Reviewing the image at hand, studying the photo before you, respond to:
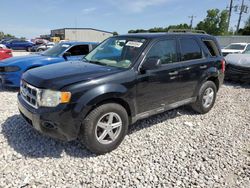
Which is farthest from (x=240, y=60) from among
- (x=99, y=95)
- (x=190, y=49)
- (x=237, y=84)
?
(x=99, y=95)

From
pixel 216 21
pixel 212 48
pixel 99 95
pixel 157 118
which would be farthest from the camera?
pixel 216 21

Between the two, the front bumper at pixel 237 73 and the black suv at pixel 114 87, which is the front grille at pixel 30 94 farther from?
the front bumper at pixel 237 73

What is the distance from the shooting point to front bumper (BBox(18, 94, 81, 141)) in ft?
9.21

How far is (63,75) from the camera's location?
311cm

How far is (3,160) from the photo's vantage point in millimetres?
3018

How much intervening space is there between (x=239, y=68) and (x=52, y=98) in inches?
283

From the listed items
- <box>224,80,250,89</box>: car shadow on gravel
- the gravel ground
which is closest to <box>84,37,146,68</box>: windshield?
the gravel ground

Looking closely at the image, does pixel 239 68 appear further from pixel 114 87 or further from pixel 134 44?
pixel 114 87

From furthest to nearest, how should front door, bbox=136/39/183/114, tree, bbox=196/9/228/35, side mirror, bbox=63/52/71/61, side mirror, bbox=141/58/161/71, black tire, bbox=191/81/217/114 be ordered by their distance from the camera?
tree, bbox=196/9/228/35, side mirror, bbox=63/52/71/61, black tire, bbox=191/81/217/114, front door, bbox=136/39/183/114, side mirror, bbox=141/58/161/71

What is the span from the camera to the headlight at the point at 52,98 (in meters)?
2.80

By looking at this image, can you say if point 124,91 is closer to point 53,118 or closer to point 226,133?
point 53,118

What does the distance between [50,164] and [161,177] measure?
154cm

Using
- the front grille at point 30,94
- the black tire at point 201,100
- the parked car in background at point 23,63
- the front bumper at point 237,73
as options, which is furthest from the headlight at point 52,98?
the front bumper at point 237,73

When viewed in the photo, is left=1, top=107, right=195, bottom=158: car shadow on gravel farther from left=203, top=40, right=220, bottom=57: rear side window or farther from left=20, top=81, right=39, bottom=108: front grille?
left=203, top=40, right=220, bottom=57: rear side window
